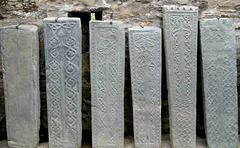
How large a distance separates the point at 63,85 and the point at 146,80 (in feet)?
2.67

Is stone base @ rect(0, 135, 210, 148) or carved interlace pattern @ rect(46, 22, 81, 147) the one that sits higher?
carved interlace pattern @ rect(46, 22, 81, 147)

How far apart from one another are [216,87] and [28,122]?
1.92 m

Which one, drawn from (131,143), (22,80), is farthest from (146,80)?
(22,80)

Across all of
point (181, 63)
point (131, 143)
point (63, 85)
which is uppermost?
point (181, 63)

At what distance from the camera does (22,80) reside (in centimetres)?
226

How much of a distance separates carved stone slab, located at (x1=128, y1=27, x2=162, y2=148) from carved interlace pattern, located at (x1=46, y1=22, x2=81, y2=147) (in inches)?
22.0

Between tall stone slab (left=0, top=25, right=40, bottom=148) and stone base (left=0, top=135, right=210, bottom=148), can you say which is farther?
stone base (left=0, top=135, right=210, bottom=148)

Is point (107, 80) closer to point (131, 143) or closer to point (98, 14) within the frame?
point (131, 143)

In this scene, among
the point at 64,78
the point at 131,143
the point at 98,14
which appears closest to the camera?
the point at 64,78

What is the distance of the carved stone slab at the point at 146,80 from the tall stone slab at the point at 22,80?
97 cm

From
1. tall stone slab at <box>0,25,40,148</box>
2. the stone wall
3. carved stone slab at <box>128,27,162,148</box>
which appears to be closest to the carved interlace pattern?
tall stone slab at <box>0,25,40,148</box>

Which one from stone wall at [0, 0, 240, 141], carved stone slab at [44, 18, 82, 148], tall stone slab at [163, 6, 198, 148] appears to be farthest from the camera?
stone wall at [0, 0, 240, 141]

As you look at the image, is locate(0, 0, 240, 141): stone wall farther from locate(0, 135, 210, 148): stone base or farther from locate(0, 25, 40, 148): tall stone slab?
locate(0, 25, 40, 148): tall stone slab

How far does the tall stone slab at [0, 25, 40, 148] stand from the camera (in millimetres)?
2238
